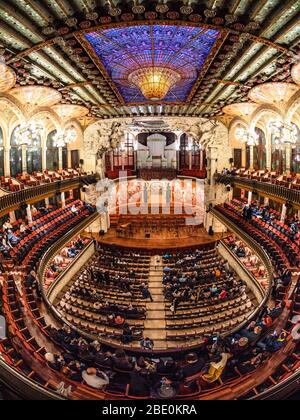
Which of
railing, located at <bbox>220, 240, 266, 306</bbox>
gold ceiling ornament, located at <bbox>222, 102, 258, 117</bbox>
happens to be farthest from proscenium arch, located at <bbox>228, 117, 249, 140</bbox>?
railing, located at <bbox>220, 240, 266, 306</bbox>

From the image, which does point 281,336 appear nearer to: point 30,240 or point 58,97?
point 30,240

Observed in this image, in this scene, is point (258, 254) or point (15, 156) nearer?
point (258, 254)

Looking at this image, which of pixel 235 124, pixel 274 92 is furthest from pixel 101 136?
pixel 274 92

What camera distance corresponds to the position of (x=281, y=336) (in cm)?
724

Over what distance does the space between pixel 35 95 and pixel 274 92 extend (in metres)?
10.3

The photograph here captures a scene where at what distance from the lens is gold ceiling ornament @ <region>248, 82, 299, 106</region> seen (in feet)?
39.8

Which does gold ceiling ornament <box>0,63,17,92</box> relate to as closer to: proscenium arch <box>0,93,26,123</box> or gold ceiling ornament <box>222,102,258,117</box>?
proscenium arch <box>0,93,26,123</box>

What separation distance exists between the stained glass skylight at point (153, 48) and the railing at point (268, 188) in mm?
5747

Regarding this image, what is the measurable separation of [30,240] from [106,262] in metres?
5.27

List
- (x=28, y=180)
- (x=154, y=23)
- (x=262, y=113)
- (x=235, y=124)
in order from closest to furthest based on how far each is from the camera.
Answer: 1. (x=154, y=23)
2. (x=28, y=180)
3. (x=262, y=113)
4. (x=235, y=124)

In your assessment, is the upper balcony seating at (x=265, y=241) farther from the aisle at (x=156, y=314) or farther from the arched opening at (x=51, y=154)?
the arched opening at (x=51, y=154)

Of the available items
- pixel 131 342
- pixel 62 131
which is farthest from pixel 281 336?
pixel 62 131

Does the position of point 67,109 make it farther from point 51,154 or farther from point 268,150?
point 268,150

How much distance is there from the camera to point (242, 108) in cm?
1694
